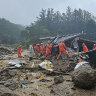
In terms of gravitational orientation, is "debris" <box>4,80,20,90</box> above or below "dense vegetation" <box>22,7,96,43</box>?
below

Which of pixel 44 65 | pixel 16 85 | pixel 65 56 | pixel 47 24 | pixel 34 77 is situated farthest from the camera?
pixel 47 24

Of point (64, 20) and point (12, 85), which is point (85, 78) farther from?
point (64, 20)

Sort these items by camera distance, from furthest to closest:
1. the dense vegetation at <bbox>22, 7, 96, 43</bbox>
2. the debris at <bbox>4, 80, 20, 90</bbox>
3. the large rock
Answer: the dense vegetation at <bbox>22, 7, 96, 43</bbox>, the debris at <bbox>4, 80, 20, 90</bbox>, the large rock

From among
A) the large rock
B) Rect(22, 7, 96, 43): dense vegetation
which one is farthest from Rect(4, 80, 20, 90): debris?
Rect(22, 7, 96, 43): dense vegetation

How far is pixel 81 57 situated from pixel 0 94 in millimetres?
6045

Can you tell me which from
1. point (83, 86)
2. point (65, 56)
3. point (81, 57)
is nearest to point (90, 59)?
point (81, 57)

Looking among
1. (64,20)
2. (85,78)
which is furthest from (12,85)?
(64,20)

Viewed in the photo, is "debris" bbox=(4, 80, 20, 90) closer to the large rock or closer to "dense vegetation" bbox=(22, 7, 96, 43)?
the large rock

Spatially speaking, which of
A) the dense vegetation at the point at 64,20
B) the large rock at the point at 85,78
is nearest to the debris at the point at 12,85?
the large rock at the point at 85,78

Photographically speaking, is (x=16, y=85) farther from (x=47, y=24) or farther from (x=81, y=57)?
(x=47, y=24)

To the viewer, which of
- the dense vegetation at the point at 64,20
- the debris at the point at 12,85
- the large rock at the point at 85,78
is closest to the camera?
the large rock at the point at 85,78

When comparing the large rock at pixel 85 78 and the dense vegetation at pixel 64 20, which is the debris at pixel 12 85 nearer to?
the large rock at pixel 85 78

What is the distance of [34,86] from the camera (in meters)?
5.23

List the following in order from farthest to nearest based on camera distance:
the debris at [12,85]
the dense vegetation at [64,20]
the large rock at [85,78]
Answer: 1. the dense vegetation at [64,20]
2. the debris at [12,85]
3. the large rock at [85,78]
